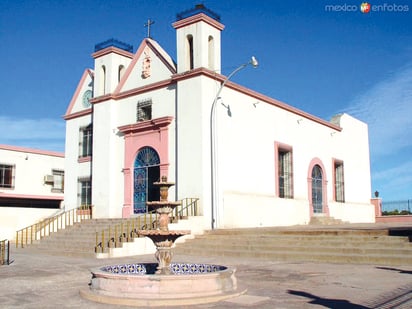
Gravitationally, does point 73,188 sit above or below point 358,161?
below

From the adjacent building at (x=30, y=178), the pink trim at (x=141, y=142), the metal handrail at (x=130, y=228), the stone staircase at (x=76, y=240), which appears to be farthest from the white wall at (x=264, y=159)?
the adjacent building at (x=30, y=178)

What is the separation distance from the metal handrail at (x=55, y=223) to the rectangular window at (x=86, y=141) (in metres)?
3.00

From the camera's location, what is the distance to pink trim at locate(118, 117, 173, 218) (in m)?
21.9

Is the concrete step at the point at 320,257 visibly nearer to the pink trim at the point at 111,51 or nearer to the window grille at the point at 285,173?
the window grille at the point at 285,173

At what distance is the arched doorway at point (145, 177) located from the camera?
2253cm

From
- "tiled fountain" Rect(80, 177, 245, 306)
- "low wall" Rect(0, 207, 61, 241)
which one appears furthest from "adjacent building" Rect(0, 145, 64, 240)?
"tiled fountain" Rect(80, 177, 245, 306)

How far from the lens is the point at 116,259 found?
1589 cm

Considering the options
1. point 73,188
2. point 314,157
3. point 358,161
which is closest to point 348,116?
point 358,161

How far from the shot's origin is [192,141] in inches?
817

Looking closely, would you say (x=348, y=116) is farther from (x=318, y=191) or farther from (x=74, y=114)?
(x=74, y=114)

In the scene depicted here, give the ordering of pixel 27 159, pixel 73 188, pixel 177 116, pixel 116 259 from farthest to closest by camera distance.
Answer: pixel 27 159
pixel 73 188
pixel 177 116
pixel 116 259

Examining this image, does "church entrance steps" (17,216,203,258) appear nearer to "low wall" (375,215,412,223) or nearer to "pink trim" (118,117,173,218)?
"pink trim" (118,117,173,218)

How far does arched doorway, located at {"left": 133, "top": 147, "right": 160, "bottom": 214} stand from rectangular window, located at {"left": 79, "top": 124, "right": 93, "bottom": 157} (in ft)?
14.0

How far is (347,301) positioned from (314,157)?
21161mm
